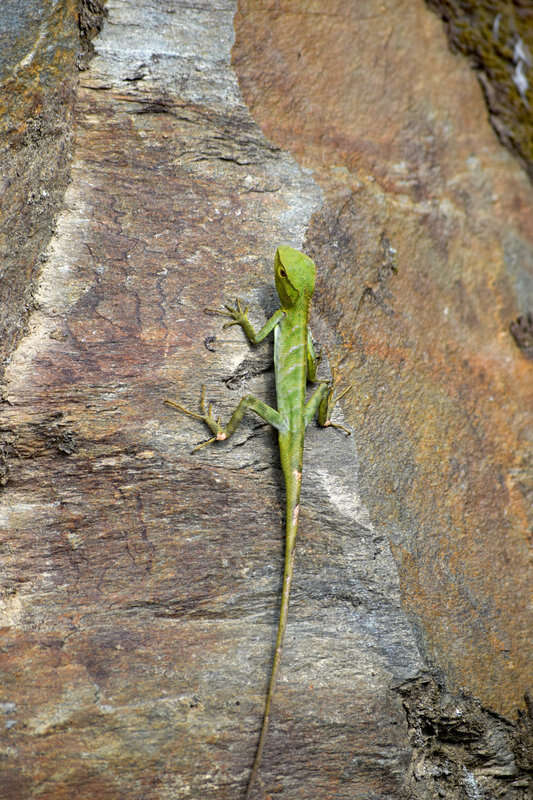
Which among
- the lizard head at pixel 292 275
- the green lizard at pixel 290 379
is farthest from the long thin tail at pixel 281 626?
the lizard head at pixel 292 275

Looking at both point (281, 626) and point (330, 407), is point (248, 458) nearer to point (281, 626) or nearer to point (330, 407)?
point (330, 407)

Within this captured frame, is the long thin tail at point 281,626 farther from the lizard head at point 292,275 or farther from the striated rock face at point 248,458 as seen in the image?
the lizard head at point 292,275

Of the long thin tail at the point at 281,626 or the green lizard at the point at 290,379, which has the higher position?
the green lizard at the point at 290,379

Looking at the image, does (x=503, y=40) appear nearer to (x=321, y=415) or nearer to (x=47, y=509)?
(x=321, y=415)

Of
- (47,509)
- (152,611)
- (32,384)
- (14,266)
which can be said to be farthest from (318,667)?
(14,266)

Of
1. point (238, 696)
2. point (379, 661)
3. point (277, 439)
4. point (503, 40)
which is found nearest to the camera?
point (238, 696)
